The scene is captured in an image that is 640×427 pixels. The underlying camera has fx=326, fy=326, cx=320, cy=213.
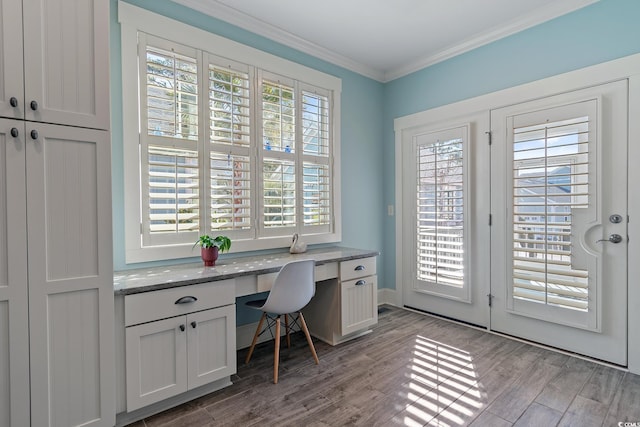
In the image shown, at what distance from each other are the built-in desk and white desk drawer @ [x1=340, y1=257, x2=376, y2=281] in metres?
0.55

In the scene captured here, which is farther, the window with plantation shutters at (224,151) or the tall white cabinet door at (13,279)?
the window with plantation shutters at (224,151)

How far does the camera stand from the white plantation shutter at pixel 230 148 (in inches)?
102

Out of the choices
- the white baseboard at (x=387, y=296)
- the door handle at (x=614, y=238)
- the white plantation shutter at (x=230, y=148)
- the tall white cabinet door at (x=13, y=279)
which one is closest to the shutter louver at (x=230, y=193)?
the white plantation shutter at (x=230, y=148)

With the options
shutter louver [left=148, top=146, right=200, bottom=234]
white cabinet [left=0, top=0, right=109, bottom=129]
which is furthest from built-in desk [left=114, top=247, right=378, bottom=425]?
white cabinet [left=0, top=0, right=109, bottom=129]

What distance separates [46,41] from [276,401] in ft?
7.28

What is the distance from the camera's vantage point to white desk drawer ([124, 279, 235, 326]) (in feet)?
5.74

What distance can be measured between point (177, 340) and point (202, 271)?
451mm

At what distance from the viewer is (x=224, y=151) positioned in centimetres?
264

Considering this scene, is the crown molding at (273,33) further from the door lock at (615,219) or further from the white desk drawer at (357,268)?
the door lock at (615,219)

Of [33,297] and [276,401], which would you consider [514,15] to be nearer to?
[276,401]

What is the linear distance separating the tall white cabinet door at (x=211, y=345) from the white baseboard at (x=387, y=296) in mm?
2236

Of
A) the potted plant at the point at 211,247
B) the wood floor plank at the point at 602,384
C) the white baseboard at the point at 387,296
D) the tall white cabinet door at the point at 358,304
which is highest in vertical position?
the potted plant at the point at 211,247

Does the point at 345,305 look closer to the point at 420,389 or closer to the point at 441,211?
the point at 420,389

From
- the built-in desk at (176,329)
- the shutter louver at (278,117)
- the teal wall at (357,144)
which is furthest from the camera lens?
the teal wall at (357,144)
